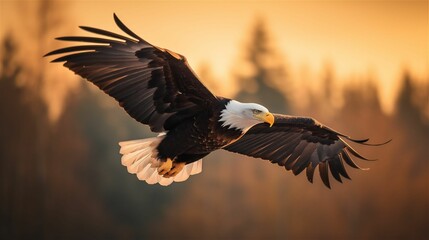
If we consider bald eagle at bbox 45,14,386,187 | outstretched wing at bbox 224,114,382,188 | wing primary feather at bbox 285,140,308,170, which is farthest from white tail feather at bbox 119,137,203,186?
wing primary feather at bbox 285,140,308,170

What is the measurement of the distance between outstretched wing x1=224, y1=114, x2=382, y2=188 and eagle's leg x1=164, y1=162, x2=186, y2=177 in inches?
33.2

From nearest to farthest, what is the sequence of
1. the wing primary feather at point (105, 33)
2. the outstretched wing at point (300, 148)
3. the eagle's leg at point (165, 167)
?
the wing primary feather at point (105, 33) < the eagle's leg at point (165, 167) < the outstretched wing at point (300, 148)

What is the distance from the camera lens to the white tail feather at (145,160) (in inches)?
330

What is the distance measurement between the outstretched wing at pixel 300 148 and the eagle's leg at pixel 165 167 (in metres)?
0.95

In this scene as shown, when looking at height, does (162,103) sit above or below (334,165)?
below

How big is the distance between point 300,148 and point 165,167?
63.7 inches

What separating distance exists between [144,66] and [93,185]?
45.7 ft

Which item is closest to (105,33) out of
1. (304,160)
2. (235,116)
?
(235,116)

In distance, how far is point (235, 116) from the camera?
768 centimetres

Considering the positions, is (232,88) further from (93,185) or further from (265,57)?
(93,185)

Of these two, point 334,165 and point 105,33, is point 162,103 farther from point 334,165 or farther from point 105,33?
point 334,165

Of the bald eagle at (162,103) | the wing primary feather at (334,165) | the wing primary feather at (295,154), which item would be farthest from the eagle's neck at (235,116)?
the wing primary feather at (334,165)

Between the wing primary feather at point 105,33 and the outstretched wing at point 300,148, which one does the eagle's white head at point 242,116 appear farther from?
the outstretched wing at point 300,148

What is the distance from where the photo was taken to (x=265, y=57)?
27703 mm
